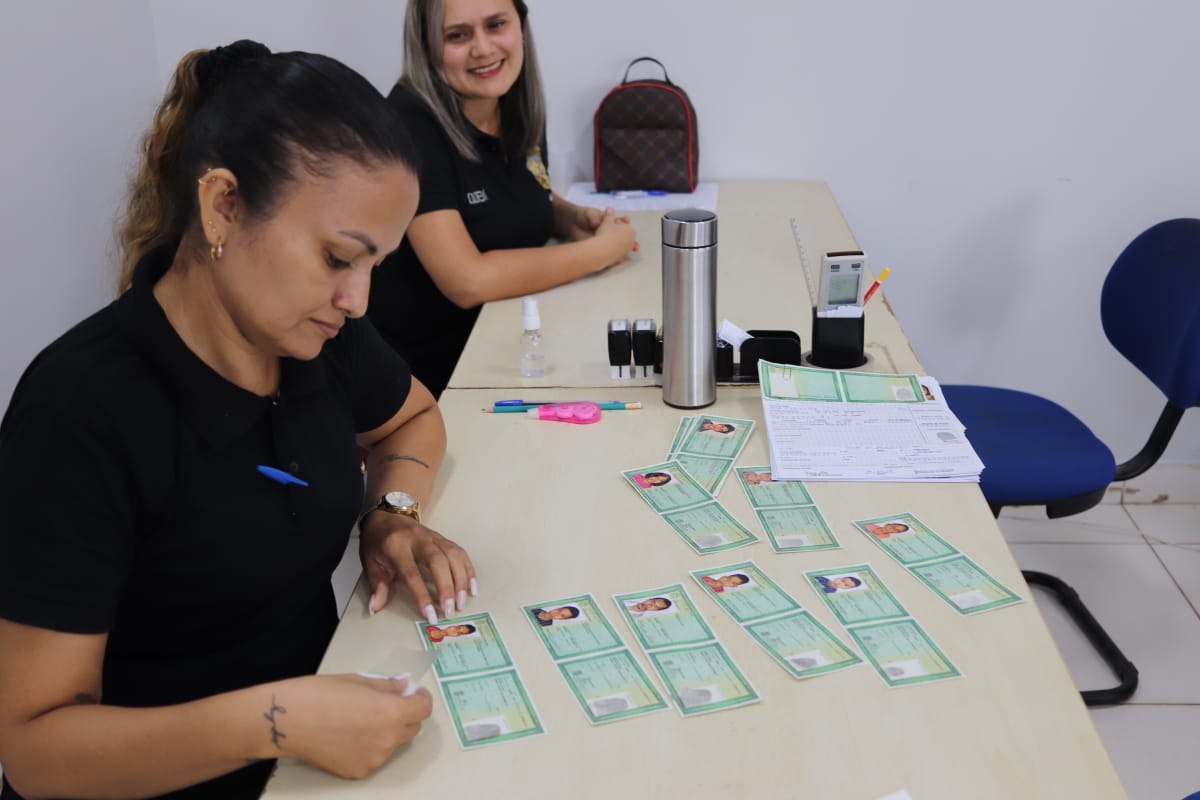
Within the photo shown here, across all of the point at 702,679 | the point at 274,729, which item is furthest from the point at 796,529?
the point at 274,729

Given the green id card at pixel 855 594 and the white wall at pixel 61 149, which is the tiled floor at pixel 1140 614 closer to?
the green id card at pixel 855 594

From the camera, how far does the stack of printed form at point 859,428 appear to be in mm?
1494

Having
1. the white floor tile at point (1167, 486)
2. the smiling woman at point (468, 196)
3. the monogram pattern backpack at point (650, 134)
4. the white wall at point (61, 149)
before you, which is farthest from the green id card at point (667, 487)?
the white floor tile at point (1167, 486)

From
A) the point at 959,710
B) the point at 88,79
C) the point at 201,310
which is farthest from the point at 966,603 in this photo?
the point at 88,79

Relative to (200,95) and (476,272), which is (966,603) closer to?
(200,95)

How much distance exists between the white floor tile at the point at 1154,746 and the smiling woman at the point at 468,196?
141 cm

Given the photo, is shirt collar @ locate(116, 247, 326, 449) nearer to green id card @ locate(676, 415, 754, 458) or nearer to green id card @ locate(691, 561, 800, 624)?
green id card @ locate(691, 561, 800, 624)

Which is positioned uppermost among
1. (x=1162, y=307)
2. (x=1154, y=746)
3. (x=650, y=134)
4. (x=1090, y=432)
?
(x=650, y=134)

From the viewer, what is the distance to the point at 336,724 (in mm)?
972

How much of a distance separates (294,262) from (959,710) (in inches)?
30.4

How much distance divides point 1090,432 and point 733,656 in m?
1.47

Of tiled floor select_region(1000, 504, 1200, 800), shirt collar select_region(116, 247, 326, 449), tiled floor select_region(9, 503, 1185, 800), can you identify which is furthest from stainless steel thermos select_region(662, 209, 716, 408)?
tiled floor select_region(1000, 504, 1200, 800)

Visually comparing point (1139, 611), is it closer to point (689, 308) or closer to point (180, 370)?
point (689, 308)

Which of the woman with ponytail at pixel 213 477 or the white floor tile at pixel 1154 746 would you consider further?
the white floor tile at pixel 1154 746
